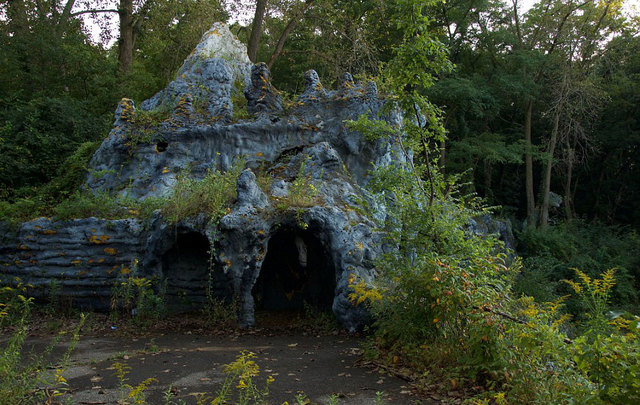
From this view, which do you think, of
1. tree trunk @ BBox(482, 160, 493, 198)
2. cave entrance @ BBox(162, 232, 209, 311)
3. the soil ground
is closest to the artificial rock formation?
cave entrance @ BBox(162, 232, 209, 311)

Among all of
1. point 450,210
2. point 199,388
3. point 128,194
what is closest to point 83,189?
point 128,194

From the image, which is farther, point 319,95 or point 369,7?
point 369,7

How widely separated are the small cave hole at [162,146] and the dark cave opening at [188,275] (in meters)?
2.88

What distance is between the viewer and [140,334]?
7281mm

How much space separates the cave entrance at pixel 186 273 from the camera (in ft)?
27.5

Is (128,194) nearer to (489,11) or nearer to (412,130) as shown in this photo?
(412,130)

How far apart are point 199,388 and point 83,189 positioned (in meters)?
7.06

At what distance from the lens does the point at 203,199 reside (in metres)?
8.05

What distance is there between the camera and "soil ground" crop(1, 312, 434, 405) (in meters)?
4.43

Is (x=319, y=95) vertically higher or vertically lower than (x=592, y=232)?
higher

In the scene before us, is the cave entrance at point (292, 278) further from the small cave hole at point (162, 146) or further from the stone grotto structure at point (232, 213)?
the small cave hole at point (162, 146)

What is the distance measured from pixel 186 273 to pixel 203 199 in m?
1.46

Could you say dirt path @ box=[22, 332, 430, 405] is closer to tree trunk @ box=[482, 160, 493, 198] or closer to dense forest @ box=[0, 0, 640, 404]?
dense forest @ box=[0, 0, 640, 404]

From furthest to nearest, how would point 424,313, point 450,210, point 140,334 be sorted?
point 140,334
point 450,210
point 424,313
